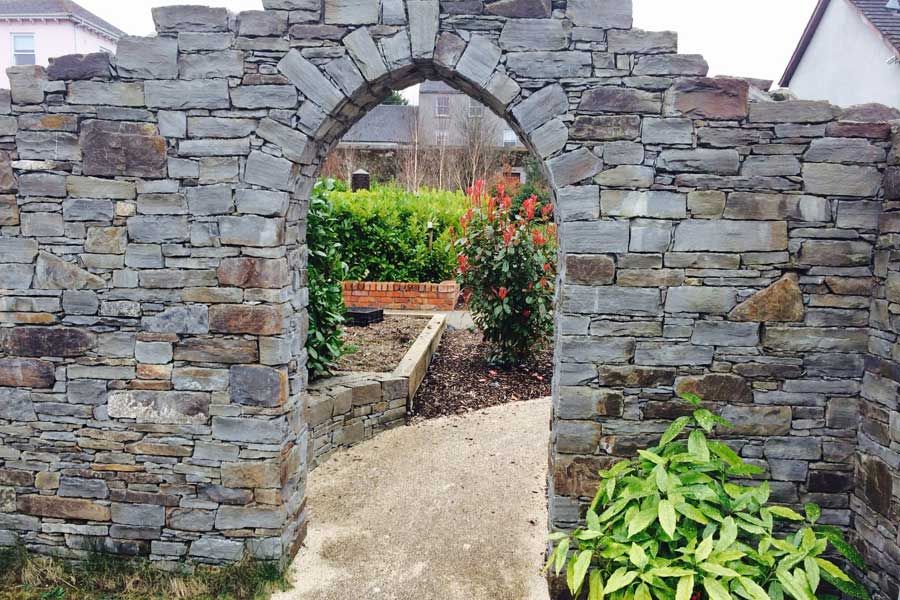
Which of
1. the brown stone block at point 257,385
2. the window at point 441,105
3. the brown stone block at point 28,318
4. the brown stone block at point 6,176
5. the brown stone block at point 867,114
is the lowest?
the brown stone block at point 257,385

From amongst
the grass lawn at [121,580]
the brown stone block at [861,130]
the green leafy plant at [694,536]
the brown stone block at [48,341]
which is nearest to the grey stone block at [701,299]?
the green leafy plant at [694,536]

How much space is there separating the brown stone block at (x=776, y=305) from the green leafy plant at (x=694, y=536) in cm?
59

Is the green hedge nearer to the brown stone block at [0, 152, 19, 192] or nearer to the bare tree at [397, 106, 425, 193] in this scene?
the brown stone block at [0, 152, 19, 192]

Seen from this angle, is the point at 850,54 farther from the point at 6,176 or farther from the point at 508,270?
the point at 6,176

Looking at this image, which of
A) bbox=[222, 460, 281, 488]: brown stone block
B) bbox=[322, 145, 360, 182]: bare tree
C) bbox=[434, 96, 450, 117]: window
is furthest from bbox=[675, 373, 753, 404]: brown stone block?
bbox=[434, 96, 450, 117]: window

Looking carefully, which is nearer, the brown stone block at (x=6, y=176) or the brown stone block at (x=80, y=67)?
the brown stone block at (x=80, y=67)

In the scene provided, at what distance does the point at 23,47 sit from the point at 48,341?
2245cm

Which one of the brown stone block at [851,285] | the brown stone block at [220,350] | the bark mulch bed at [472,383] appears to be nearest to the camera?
the brown stone block at [851,285]

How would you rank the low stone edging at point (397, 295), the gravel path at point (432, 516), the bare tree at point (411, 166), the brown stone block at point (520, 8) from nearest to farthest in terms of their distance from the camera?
the brown stone block at point (520, 8)
the gravel path at point (432, 516)
the low stone edging at point (397, 295)
the bare tree at point (411, 166)

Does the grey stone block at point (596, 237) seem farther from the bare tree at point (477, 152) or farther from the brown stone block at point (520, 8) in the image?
the bare tree at point (477, 152)

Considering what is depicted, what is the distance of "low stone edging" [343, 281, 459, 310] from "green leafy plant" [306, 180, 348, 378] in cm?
463

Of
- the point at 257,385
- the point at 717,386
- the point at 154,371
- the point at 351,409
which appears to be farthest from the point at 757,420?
the point at 154,371

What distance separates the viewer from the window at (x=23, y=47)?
2069cm

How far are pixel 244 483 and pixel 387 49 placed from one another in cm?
280
